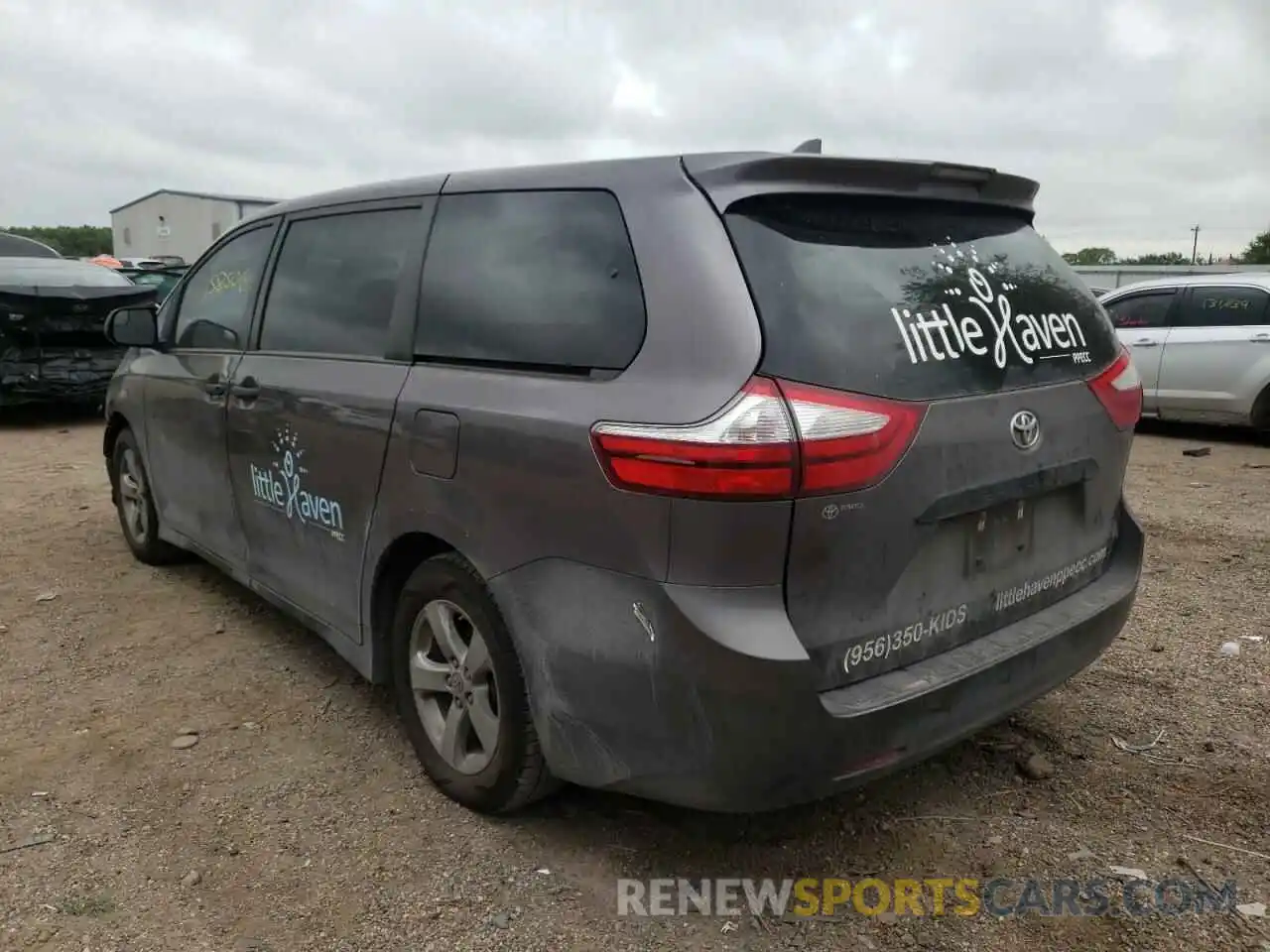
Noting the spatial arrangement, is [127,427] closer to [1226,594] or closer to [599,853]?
[599,853]

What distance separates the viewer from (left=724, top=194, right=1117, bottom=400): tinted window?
2.19 metres

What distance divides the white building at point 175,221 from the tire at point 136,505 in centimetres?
3113

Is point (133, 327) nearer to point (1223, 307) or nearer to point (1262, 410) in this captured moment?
point (1262, 410)

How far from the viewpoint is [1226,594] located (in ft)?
15.2

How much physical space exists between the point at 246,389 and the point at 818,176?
7.68 feet

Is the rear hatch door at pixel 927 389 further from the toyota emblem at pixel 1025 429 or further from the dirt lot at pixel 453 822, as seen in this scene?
the dirt lot at pixel 453 822

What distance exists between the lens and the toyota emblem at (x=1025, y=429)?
8.04 feet

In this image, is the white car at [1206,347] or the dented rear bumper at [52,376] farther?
the dented rear bumper at [52,376]

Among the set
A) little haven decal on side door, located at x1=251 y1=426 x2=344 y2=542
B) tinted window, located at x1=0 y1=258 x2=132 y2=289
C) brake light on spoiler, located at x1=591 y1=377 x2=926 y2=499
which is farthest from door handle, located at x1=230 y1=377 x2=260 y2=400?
tinted window, located at x1=0 y1=258 x2=132 y2=289

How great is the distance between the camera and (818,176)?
2354 millimetres

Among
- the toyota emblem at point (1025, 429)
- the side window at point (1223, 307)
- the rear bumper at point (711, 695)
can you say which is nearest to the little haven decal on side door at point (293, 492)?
the rear bumper at point (711, 695)

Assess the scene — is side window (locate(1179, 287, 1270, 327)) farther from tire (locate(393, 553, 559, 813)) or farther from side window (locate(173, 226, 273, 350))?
tire (locate(393, 553, 559, 813))

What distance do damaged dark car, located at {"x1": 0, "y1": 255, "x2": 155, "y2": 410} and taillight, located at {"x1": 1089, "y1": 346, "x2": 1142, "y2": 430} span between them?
9.02m

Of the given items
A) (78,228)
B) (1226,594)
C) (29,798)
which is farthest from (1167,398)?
(78,228)
